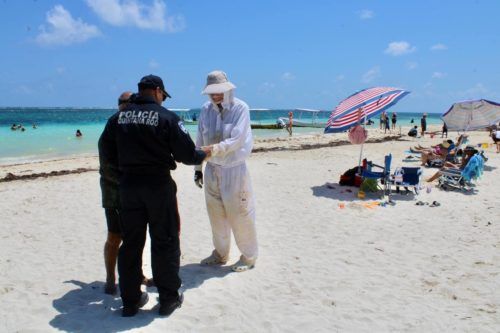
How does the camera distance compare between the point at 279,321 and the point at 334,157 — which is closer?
the point at 279,321

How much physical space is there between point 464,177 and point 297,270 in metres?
6.07

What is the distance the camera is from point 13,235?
20.2 feet

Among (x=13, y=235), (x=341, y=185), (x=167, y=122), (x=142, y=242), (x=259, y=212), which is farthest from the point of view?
(x=341, y=185)

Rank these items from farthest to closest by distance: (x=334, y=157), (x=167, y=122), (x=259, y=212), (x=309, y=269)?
(x=334, y=157) → (x=259, y=212) → (x=309, y=269) → (x=167, y=122)

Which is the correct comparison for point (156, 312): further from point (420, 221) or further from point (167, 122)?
point (420, 221)

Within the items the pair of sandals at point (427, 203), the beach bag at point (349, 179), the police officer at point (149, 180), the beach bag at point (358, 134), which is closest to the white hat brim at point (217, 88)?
the police officer at point (149, 180)

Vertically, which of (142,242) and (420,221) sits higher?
(142,242)

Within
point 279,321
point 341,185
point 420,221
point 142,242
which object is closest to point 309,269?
point 279,321

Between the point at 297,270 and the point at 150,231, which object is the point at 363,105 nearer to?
the point at 297,270

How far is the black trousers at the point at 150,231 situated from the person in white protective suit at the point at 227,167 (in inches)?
29.4

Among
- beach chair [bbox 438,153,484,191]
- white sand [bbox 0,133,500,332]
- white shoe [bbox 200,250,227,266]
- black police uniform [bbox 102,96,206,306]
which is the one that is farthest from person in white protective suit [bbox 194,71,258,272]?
beach chair [bbox 438,153,484,191]

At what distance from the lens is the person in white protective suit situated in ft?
13.6

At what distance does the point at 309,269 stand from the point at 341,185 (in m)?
5.26

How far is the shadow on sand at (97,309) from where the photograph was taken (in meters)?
3.43
